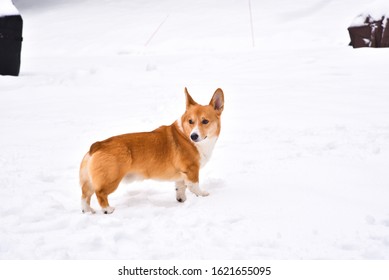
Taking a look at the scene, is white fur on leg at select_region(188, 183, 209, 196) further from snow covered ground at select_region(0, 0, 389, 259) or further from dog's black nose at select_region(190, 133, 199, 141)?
dog's black nose at select_region(190, 133, 199, 141)

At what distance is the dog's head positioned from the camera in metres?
3.55

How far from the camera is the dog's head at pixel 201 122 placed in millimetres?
3552

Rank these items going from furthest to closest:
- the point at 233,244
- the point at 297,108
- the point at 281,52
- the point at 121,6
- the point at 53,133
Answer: the point at 121,6 → the point at 281,52 → the point at 297,108 → the point at 53,133 → the point at 233,244

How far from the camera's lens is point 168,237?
284 centimetres

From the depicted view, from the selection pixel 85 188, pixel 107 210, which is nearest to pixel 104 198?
pixel 107 210

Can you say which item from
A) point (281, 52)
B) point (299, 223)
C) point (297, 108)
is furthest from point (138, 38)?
point (299, 223)

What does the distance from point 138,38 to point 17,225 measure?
12.6 m

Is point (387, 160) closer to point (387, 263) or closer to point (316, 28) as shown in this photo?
point (387, 263)

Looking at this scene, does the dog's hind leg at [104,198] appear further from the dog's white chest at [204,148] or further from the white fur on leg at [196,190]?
the dog's white chest at [204,148]

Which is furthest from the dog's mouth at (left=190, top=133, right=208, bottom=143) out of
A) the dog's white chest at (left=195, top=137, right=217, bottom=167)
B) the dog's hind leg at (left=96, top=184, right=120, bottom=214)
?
the dog's hind leg at (left=96, top=184, right=120, bottom=214)

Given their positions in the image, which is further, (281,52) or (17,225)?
(281,52)

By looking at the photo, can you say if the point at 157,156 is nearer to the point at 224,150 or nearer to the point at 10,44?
the point at 224,150

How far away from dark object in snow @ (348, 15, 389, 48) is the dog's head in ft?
23.3

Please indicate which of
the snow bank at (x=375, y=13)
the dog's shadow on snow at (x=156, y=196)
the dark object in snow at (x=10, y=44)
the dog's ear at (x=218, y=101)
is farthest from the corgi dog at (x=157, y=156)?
the snow bank at (x=375, y=13)
